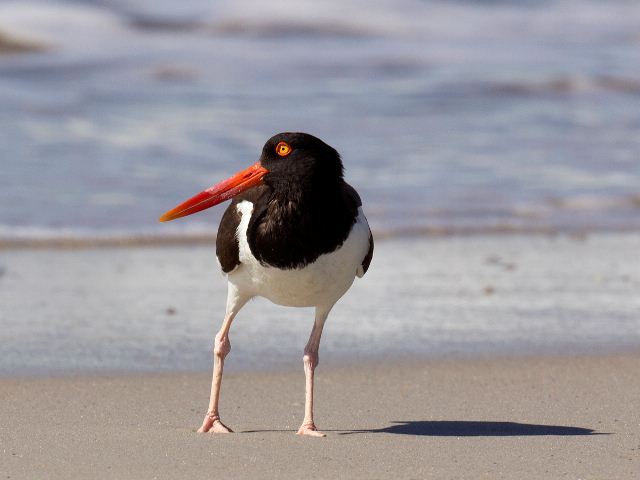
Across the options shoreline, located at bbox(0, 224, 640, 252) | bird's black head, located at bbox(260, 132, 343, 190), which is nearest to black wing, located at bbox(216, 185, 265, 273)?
bird's black head, located at bbox(260, 132, 343, 190)

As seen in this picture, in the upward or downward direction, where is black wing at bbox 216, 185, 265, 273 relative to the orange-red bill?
downward

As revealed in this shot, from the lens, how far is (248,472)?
4.05 m

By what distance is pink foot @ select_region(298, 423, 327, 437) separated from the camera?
14.9 feet

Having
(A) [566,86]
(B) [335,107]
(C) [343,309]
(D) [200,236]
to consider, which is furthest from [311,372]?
(A) [566,86]

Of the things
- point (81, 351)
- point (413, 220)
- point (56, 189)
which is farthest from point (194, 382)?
point (56, 189)

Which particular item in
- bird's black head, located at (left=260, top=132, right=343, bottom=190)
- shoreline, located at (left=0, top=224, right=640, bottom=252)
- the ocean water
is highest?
bird's black head, located at (left=260, top=132, right=343, bottom=190)

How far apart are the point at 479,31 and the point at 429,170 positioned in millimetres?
13705

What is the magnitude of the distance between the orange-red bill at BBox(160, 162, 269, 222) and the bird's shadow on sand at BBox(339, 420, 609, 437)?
1.02m

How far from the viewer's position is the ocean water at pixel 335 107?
991 cm

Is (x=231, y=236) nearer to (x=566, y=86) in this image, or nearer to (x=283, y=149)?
(x=283, y=149)

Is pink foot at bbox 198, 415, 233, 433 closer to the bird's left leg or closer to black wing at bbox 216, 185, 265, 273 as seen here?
the bird's left leg

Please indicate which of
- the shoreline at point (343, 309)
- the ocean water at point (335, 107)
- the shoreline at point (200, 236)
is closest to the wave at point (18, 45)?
the ocean water at point (335, 107)

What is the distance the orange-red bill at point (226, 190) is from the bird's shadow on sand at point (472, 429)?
1.02 metres

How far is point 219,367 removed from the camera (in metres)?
4.89
